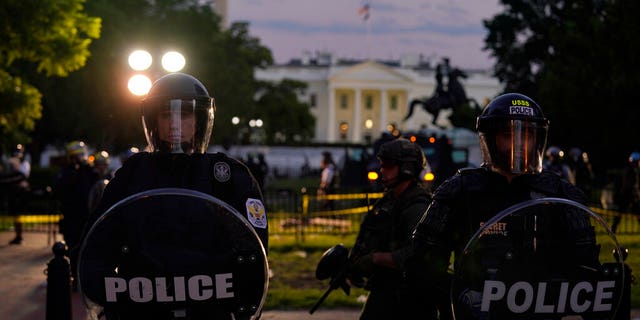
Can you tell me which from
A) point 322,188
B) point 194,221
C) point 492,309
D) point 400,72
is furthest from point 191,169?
point 400,72

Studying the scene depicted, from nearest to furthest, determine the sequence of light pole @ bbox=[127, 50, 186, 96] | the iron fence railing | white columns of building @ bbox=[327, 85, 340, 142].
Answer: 1. light pole @ bbox=[127, 50, 186, 96]
2. the iron fence railing
3. white columns of building @ bbox=[327, 85, 340, 142]

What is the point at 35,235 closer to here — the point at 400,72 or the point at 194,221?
the point at 194,221

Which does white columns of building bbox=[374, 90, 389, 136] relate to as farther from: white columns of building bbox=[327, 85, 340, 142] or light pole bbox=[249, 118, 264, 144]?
light pole bbox=[249, 118, 264, 144]

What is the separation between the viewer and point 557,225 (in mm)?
2941

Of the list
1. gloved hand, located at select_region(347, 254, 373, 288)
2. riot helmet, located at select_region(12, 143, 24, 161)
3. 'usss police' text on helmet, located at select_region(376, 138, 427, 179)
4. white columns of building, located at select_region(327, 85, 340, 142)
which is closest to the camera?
gloved hand, located at select_region(347, 254, 373, 288)

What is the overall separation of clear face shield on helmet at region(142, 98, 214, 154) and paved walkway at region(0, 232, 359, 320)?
4.08 m

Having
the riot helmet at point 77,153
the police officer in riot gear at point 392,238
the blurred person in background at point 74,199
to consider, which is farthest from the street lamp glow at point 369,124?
the police officer in riot gear at point 392,238

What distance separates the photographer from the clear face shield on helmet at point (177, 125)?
3430 millimetres

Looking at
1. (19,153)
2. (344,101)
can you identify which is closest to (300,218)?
(19,153)

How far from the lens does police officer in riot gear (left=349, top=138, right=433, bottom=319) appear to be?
15.3ft

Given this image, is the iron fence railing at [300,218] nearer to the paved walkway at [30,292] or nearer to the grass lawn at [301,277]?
the grass lawn at [301,277]

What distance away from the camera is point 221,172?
3309 mm

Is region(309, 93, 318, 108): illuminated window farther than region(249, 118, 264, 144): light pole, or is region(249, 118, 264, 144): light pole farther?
region(309, 93, 318, 108): illuminated window

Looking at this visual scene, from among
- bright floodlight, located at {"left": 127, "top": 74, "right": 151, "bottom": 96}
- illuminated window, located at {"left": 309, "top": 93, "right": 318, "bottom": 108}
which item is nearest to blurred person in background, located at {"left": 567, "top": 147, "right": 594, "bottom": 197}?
bright floodlight, located at {"left": 127, "top": 74, "right": 151, "bottom": 96}
